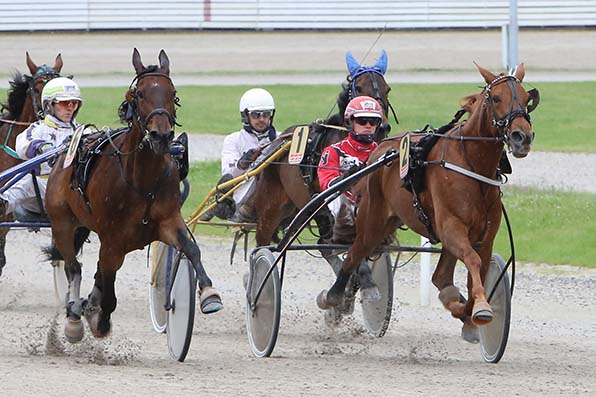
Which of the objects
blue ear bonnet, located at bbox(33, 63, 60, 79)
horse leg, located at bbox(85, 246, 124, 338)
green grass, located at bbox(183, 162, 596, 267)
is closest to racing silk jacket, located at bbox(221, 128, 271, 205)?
blue ear bonnet, located at bbox(33, 63, 60, 79)

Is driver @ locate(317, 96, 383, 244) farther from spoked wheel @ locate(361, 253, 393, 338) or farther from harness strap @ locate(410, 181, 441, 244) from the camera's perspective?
harness strap @ locate(410, 181, 441, 244)

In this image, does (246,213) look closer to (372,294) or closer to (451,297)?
(372,294)

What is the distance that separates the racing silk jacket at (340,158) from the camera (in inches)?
332

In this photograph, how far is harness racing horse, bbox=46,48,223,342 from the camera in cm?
705

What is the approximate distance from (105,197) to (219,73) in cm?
2125

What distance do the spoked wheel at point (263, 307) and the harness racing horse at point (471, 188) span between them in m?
0.85

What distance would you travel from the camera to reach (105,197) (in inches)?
298

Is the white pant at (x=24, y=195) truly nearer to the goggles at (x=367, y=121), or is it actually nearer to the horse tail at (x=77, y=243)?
the horse tail at (x=77, y=243)

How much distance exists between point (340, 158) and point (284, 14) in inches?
950

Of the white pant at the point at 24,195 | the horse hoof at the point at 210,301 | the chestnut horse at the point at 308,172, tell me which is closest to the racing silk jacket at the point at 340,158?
the chestnut horse at the point at 308,172

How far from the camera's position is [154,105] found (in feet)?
23.0

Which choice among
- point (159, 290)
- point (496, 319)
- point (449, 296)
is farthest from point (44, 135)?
point (496, 319)

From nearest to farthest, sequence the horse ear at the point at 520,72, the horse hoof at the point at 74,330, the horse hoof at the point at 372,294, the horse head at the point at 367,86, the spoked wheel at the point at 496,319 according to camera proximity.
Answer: the horse ear at the point at 520,72 < the spoked wheel at the point at 496,319 < the horse hoof at the point at 74,330 < the horse hoof at the point at 372,294 < the horse head at the point at 367,86

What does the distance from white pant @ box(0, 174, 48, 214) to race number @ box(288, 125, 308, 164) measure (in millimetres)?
1718
